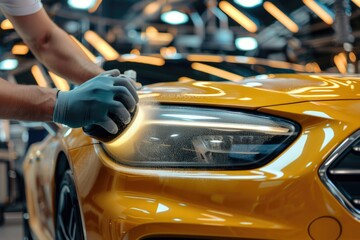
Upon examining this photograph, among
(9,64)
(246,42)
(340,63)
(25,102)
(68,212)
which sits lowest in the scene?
(9,64)

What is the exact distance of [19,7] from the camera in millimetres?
2463

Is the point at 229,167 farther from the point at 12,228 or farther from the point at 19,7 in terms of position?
the point at 12,228

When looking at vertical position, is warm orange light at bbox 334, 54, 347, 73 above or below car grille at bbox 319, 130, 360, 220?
below

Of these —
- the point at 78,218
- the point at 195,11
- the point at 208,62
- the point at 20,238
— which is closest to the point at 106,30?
the point at 195,11

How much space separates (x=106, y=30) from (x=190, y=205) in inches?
355

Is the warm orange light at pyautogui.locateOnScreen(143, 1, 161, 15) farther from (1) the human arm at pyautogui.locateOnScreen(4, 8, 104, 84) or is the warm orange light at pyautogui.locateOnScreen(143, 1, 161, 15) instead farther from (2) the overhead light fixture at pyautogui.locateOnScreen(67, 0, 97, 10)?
(1) the human arm at pyautogui.locateOnScreen(4, 8, 104, 84)

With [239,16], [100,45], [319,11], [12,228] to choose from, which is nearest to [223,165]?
[12,228]

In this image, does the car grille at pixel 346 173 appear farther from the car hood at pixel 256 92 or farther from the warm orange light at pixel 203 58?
the warm orange light at pixel 203 58

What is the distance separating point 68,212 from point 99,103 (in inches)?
28.6

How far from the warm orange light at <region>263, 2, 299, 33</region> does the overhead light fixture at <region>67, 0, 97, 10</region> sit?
2.74m

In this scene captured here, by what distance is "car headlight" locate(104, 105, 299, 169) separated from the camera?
1.64 meters

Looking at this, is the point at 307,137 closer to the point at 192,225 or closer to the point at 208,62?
the point at 192,225

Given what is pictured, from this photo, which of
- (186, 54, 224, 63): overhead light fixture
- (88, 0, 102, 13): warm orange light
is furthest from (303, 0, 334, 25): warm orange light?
(186, 54, 224, 63): overhead light fixture

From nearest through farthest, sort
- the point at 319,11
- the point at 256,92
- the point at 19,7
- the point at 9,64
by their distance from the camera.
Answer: the point at 256,92
the point at 19,7
the point at 9,64
the point at 319,11
